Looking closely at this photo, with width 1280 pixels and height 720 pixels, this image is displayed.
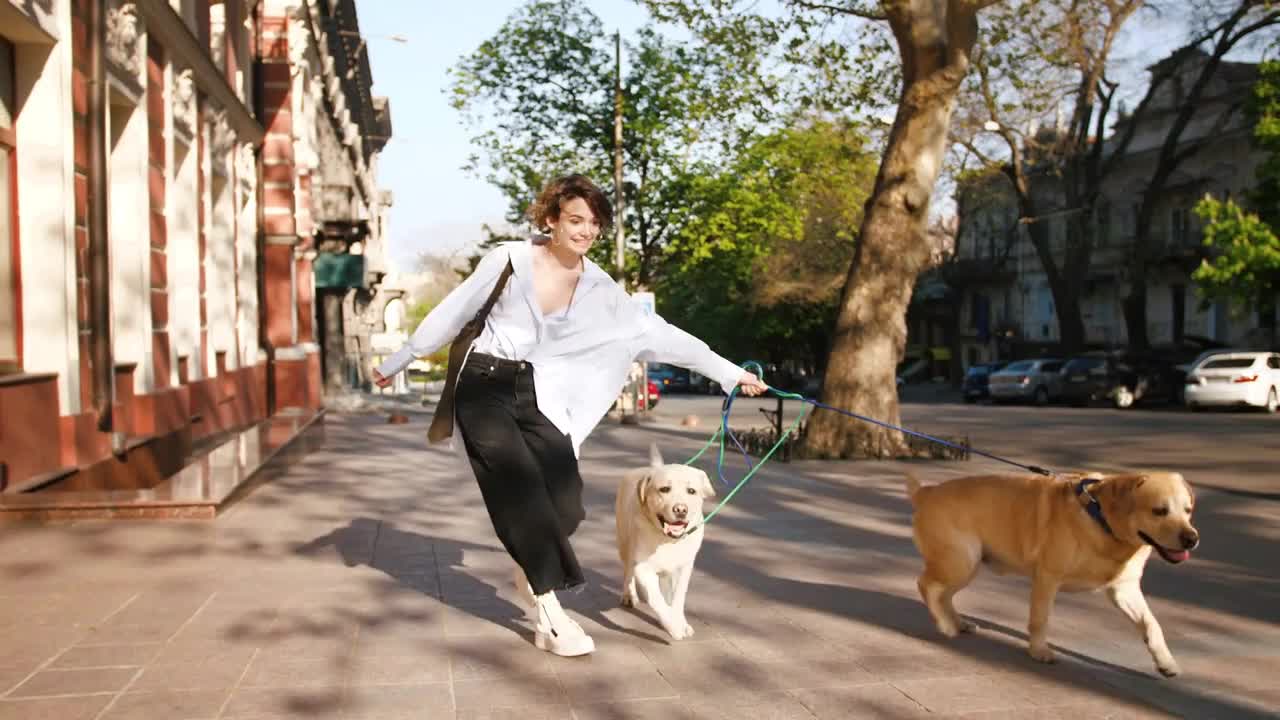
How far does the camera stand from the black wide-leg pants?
598cm

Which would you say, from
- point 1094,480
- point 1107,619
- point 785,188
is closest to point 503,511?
point 1094,480

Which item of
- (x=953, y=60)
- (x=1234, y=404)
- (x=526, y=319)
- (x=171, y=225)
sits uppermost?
(x=953, y=60)

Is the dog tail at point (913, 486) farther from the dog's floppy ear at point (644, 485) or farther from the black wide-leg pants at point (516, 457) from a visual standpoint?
the black wide-leg pants at point (516, 457)

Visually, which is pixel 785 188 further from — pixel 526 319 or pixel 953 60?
pixel 526 319

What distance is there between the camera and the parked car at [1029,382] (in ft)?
142

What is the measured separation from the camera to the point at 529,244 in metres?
6.19

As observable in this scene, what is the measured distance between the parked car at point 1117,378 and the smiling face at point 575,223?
38.3 metres

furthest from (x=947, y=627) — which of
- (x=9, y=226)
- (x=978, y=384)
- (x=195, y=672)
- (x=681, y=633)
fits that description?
(x=978, y=384)

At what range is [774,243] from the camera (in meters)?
58.7

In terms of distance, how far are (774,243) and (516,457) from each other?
53.4 metres

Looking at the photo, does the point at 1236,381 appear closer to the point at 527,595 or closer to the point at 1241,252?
the point at 1241,252

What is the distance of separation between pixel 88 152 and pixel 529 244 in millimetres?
7412

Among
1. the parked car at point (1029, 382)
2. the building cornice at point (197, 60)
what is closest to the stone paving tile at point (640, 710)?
the building cornice at point (197, 60)

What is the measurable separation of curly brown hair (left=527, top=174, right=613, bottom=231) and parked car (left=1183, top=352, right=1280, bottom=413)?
102 feet
